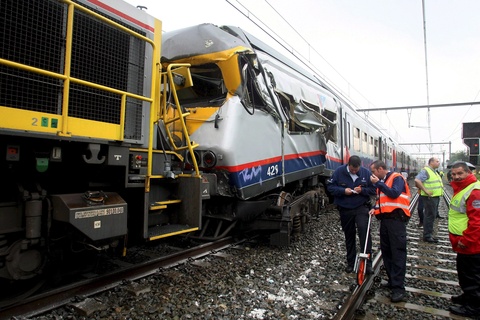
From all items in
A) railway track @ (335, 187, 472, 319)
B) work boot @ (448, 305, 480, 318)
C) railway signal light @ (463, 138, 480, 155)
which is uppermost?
railway signal light @ (463, 138, 480, 155)

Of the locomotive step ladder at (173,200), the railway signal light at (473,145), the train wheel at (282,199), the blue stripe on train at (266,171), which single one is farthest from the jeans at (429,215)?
the locomotive step ladder at (173,200)

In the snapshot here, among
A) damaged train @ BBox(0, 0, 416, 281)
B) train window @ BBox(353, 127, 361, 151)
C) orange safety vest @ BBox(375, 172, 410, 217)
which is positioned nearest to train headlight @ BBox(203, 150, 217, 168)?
damaged train @ BBox(0, 0, 416, 281)

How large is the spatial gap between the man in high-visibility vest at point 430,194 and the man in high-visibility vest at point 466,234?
3.56 metres

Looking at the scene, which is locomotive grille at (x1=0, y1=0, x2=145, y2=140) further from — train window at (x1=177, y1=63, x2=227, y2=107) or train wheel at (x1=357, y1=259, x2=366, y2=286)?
train wheel at (x1=357, y1=259, x2=366, y2=286)

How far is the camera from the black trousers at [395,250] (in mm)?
3928

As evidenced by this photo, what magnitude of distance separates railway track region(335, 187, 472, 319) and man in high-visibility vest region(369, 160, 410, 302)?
0.79 feet

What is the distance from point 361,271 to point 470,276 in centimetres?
112

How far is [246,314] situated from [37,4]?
11.4 ft

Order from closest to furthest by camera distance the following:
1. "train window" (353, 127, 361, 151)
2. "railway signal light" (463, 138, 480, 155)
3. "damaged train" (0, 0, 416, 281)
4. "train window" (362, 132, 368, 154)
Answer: "damaged train" (0, 0, 416, 281) < "railway signal light" (463, 138, 480, 155) < "train window" (353, 127, 361, 151) < "train window" (362, 132, 368, 154)

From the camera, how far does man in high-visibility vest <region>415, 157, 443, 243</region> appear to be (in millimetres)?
7074

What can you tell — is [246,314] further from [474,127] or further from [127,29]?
[474,127]

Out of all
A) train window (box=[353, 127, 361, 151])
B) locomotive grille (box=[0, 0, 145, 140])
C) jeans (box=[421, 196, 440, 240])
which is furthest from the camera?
train window (box=[353, 127, 361, 151])

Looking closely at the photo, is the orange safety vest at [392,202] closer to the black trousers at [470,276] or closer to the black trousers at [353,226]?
the black trousers at [353,226]

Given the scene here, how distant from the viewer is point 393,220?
4.19 m
